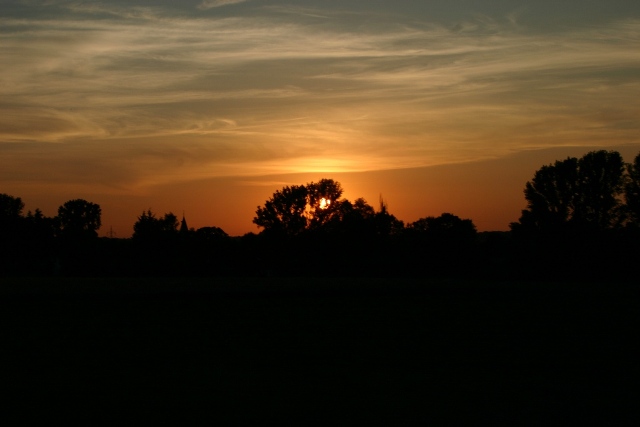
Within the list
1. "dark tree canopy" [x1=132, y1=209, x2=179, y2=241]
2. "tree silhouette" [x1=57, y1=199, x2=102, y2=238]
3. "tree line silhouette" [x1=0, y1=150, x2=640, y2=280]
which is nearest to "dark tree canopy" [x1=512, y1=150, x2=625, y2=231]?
"tree line silhouette" [x1=0, y1=150, x2=640, y2=280]

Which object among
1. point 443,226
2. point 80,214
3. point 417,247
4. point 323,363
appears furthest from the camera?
point 80,214

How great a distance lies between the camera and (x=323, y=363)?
1523 cm

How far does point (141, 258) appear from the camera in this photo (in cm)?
6762

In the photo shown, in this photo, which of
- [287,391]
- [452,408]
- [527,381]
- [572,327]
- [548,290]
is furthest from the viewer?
[548,290]

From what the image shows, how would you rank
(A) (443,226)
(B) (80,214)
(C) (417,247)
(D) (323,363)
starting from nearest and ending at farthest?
(D) (323,363) → (C) (417,247) → (A) (443,226) → (B) (80,214)

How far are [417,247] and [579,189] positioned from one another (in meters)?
20.0

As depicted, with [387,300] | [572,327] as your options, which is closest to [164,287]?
[387,300]

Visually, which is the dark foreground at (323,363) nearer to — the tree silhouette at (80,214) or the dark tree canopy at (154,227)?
the dark tree canopy at (154,227)

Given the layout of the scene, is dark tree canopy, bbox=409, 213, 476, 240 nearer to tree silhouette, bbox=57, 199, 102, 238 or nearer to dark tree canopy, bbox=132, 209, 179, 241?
dark tree canopy, bbox=132, 209, 179, 241

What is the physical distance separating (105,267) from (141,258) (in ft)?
10.8

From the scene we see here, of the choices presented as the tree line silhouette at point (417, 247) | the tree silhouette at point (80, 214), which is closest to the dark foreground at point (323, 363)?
the tree line silhouette at point (417, 247)

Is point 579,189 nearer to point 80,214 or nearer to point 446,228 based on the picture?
point 446,228

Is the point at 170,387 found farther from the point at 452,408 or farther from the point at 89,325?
the point at 89,325

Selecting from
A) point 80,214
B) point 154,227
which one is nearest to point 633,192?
point 154,227
